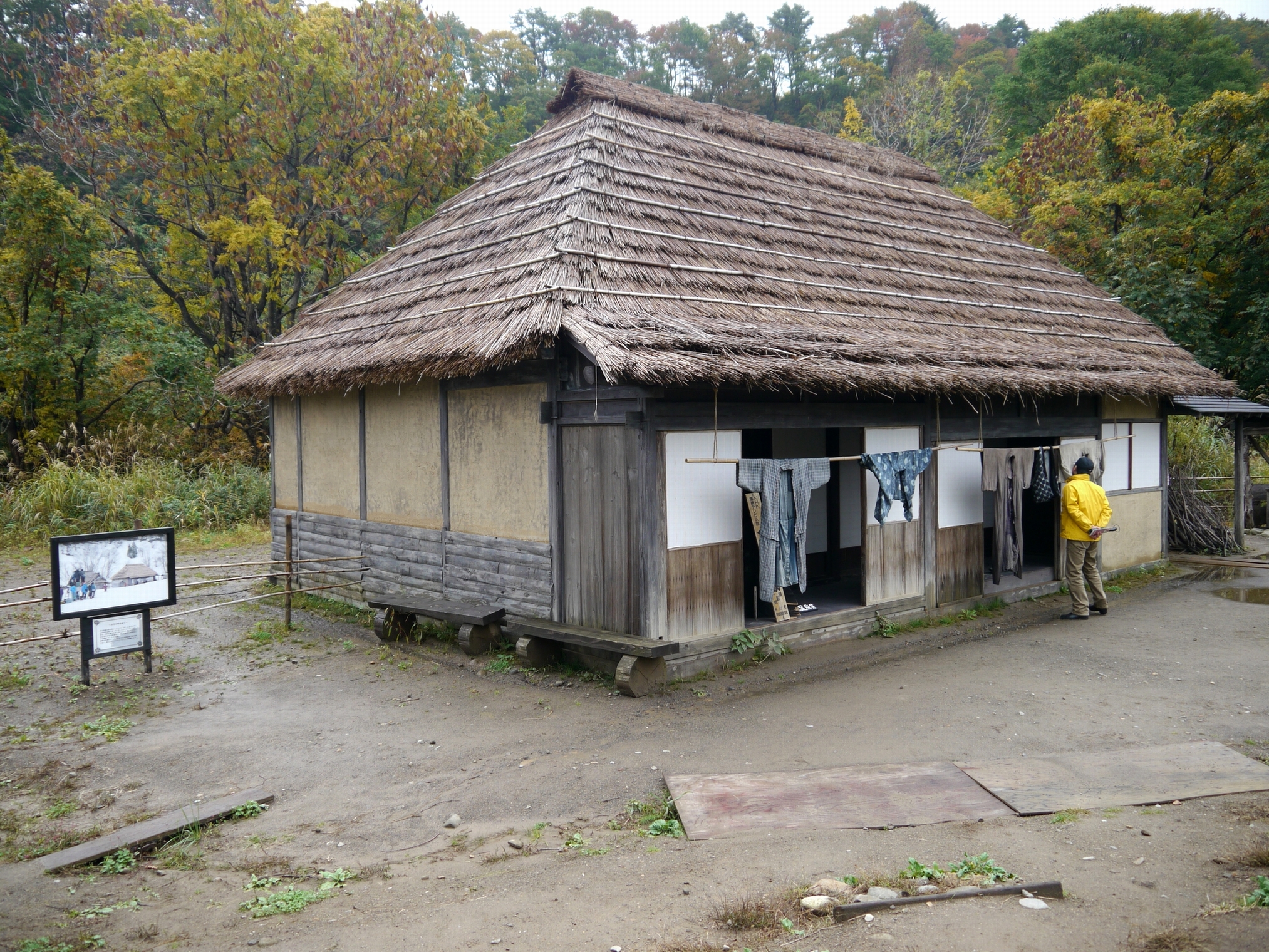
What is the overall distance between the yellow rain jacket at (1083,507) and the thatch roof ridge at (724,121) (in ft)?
20.5

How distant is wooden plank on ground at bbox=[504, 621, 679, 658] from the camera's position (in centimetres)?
731

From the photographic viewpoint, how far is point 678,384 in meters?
7.08

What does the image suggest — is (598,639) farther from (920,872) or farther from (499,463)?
(920,872)

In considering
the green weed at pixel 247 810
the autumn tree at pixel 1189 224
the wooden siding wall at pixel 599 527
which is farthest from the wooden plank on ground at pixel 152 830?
the autumn tree at pixel 1189 224

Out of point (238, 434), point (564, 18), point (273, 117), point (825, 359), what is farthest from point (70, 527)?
point (564, 18)

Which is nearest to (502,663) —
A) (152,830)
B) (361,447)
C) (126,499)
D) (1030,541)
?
(152,830)

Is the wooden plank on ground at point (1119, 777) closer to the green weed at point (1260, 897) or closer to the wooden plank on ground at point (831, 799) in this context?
the wooden plank on ground at point (831, 799)

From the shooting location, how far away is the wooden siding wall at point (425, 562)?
860 cm

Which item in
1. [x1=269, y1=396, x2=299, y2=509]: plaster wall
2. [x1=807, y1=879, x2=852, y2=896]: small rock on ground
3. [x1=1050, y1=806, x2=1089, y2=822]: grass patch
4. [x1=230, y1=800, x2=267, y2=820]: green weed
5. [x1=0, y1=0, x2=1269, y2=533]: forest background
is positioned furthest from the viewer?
[x1=0, y1=0, x2=1269, y2=533]: forest background

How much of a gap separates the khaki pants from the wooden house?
33.8 inches

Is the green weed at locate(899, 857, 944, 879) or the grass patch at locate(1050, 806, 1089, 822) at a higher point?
the green weed at locate(899, 857, 944, 879)

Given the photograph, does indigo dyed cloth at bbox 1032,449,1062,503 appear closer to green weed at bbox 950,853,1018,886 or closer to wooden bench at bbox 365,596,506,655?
wooden bench at bbox 365,596,506,655

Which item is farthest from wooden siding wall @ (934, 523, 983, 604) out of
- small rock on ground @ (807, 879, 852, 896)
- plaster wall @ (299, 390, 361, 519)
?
plaster wall @ (299, 390, 361, 519)

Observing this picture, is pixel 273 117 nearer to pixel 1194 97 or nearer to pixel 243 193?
pixel 243 193
